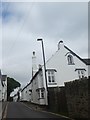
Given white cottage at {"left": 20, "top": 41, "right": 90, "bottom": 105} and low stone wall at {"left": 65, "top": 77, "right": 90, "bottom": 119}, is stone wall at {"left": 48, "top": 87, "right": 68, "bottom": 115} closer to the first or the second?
low stone wall at {"left": 65, "top": 77, "right": 90, "bottom": 119}

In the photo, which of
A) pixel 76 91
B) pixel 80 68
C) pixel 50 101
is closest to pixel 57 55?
pixel 80 68

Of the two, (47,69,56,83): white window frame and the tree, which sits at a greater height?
(47,69,56,83): white window frame

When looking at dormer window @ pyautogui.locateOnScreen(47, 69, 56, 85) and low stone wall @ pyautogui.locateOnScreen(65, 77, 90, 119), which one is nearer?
low stone wall @ pyautogui.locateOnScreen(65, 77, 90, 119)

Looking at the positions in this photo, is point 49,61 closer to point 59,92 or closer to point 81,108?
point 59,92

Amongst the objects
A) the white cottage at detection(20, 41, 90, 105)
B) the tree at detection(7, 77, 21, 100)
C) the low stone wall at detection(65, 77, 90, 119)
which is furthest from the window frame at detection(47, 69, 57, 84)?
the tree at detection(7, 77, 21, 100)

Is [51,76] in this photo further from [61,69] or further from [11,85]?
[11,85]

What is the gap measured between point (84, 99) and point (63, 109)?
24.6 feet

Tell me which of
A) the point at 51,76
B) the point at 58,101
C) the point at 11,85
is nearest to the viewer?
the point at 58,101

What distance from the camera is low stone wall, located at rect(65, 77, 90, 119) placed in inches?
537

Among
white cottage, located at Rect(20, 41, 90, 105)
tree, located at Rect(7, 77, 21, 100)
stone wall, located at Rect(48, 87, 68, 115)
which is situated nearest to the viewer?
stone wall, located at Rect(48, 87, 68, 115)

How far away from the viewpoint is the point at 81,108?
1474 centimetres

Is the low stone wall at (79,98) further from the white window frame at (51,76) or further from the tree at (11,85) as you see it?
the tree at (11,85)

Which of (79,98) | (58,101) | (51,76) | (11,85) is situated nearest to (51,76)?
(51,76)

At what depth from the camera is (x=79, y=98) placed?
15.0 m
